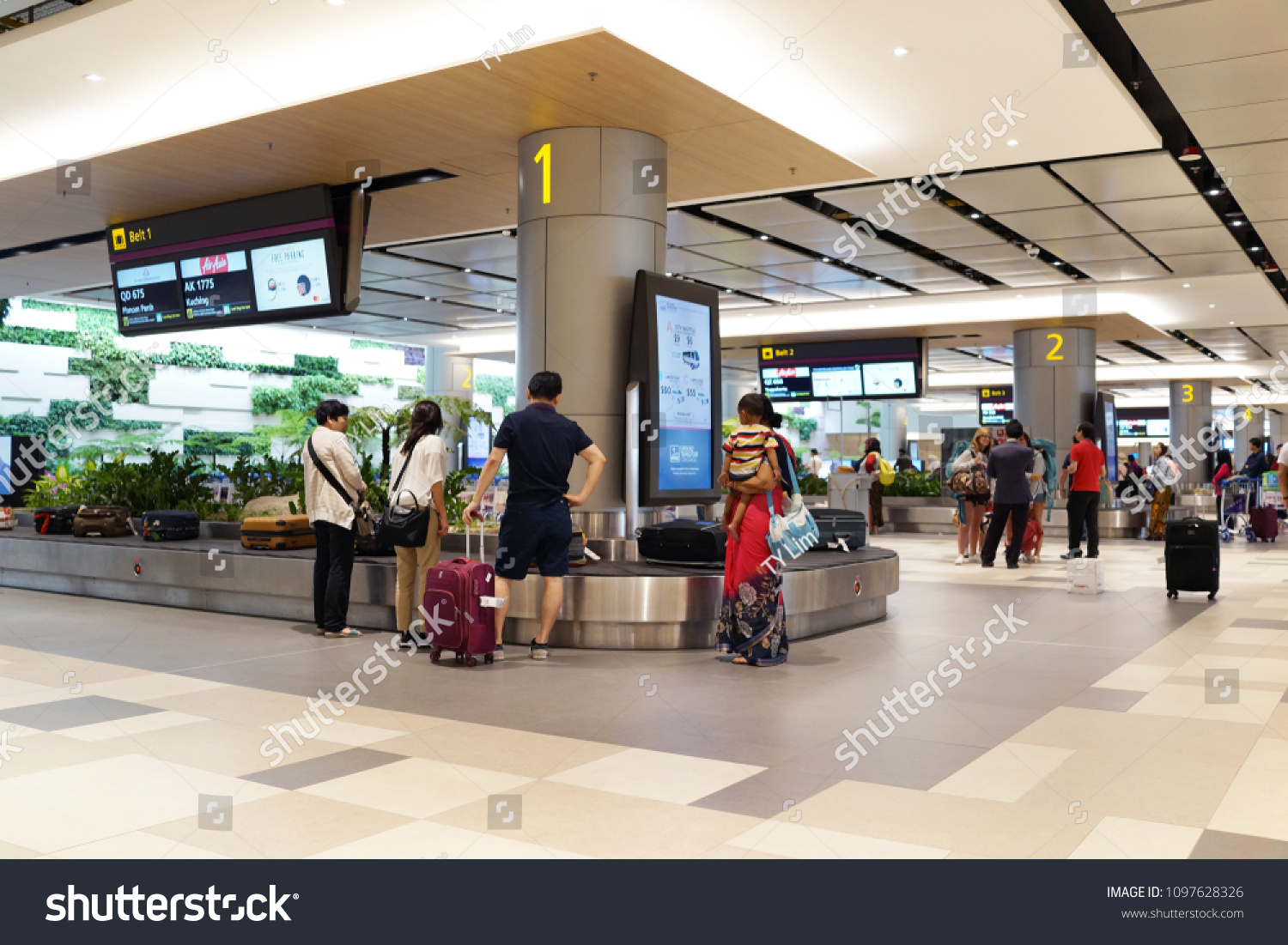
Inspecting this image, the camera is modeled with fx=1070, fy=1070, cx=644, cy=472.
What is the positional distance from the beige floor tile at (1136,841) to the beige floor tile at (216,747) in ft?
10.00

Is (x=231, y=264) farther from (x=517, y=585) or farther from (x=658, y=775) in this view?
(x=658, y=775)

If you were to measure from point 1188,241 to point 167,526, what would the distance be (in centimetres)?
1275

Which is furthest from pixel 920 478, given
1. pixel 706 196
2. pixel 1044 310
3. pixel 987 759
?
pixel 987 759

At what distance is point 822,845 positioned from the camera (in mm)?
3447

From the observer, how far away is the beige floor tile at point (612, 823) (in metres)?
3.43

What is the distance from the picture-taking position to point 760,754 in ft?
15.3

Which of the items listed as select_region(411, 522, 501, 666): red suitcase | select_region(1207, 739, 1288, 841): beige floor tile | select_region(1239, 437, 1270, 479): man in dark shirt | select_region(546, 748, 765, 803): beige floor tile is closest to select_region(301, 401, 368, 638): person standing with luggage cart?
select_region(411, 522, 501, 666): red suitcase

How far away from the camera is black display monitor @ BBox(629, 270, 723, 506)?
8242 mm

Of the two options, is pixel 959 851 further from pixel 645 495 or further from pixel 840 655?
pixel 645 495

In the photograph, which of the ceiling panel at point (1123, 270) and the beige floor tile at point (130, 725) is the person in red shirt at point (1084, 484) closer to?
the ceiling panel at point (1123, 270)

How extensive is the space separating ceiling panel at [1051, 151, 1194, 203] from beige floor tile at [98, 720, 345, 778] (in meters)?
8.86

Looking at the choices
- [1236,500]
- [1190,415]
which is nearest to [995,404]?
[1190,415]

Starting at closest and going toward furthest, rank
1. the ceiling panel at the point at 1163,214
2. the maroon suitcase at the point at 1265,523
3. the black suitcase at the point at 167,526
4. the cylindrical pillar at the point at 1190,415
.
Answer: the black suitcase at the point at 167,526 < the ceiling panel at the point at 1163,214 < the maroon suitcase at the point at 1265,523 < the cylindrical pillar at the point at 1190,415

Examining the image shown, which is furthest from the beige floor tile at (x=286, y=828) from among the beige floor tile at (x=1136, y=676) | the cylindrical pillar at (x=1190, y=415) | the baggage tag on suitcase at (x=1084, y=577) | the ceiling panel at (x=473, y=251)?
the cylindrical pillar at (x=1190, y=415)
